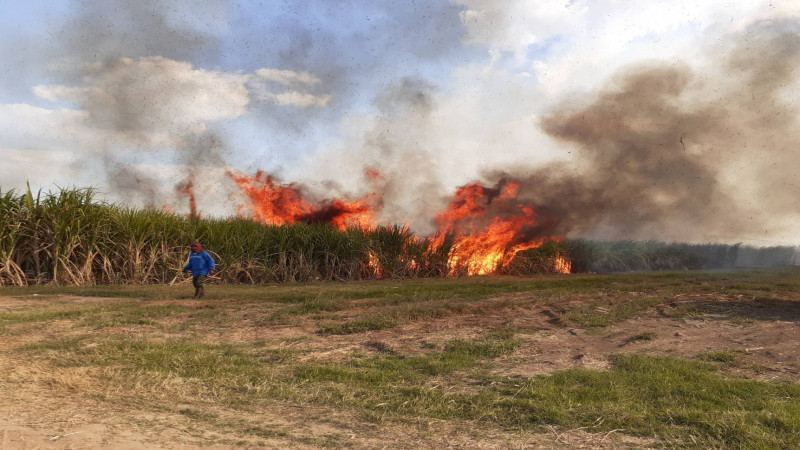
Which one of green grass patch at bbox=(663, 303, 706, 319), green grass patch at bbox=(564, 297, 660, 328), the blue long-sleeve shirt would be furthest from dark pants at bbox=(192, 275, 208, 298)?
green grass patch at bbox=(663, 303, 706, 319)

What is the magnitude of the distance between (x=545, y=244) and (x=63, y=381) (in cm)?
2242

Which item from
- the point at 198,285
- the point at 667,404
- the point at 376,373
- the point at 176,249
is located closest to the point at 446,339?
the point at 376,373

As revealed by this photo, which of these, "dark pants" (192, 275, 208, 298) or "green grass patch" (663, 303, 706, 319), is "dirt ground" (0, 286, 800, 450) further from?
"dark pants" (192, 275, 208, 298)

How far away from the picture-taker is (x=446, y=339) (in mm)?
8836

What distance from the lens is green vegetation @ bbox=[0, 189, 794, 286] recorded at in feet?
52.8

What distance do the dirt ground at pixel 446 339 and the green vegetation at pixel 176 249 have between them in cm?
382

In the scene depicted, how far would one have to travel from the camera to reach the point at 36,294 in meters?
13.6

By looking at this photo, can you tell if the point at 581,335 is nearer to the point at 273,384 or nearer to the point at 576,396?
the point at 576,396

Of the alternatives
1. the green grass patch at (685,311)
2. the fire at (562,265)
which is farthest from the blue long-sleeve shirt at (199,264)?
the fire at (562,265)

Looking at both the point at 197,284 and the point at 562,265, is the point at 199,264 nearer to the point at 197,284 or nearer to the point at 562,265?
the point at 197,284

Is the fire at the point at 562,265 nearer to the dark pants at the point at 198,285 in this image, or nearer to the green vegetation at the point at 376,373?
the green vegetation at the point at 376,373

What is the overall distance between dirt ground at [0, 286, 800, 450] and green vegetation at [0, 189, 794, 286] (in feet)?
12.5

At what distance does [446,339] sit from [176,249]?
41.6 ft

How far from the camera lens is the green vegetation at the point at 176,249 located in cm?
1609
